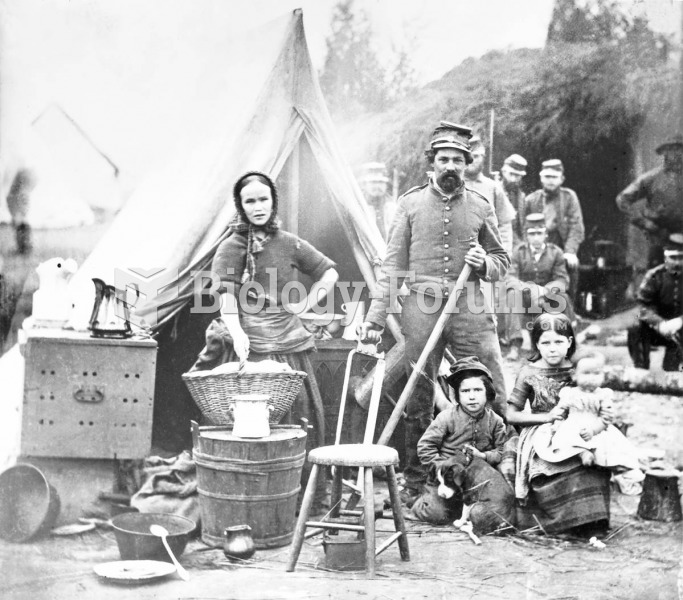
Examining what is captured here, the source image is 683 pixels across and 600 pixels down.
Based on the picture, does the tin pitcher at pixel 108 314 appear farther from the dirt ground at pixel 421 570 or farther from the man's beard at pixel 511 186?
the man's beard at pixel 511 186

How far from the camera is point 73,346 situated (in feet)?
13.6

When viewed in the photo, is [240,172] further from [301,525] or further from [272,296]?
[301,525]

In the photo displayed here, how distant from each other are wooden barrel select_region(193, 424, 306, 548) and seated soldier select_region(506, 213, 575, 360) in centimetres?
175

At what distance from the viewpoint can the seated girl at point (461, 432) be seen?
4219mm

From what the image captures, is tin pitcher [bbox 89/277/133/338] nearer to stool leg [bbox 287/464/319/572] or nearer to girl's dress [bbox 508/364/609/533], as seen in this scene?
stool leg [bbox 287/464/319/572]

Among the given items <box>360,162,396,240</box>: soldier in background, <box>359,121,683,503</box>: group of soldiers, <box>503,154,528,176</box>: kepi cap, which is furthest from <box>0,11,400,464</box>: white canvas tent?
<box>503,154,528,176</box>: kepi cap

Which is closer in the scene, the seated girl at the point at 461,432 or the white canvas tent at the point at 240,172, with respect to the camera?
the seated girl at the point at 461,432

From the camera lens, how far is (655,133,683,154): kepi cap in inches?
179

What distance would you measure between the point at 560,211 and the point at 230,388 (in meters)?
2.36

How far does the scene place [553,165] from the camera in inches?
191

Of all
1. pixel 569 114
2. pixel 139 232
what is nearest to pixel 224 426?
pixel 139 232

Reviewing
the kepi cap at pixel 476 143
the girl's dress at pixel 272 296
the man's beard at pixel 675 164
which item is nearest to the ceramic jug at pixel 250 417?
the girl's dress at pixel 272 296

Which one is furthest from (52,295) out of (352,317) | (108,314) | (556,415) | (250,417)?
(556,415)

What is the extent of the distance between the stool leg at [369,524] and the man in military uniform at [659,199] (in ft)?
7.71
